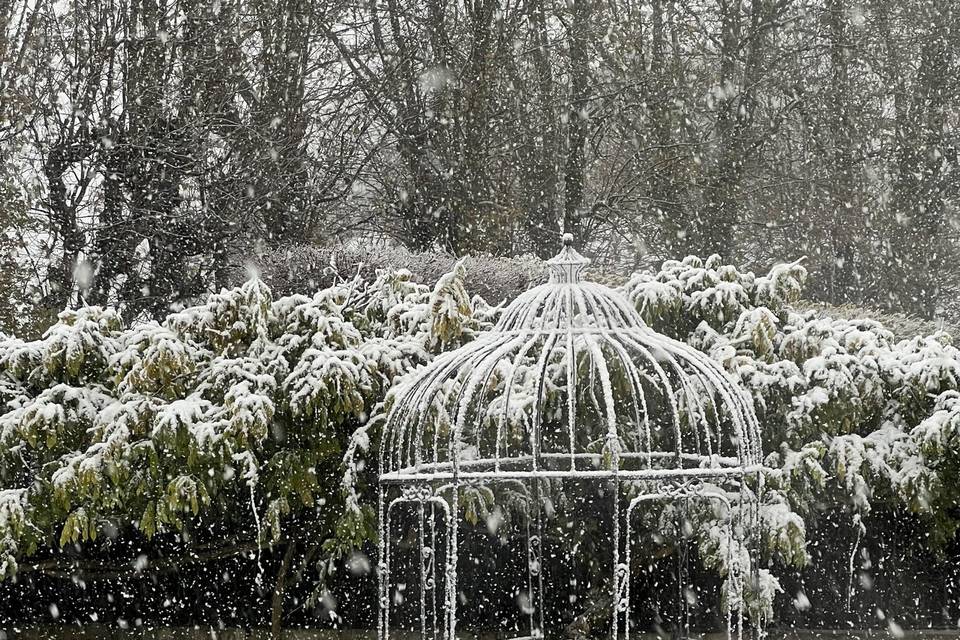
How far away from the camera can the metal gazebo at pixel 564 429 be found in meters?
4.40

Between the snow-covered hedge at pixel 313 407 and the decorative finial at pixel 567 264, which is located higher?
the decorative finial at pixel 567 264

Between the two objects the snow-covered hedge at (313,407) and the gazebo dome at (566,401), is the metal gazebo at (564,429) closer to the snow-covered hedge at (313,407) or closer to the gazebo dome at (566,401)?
the gazebo dome at (566,401)

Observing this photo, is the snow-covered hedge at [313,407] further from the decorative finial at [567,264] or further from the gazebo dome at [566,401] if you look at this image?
the decorative finial at [567,264]

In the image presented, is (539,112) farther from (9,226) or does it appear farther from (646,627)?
(646,627)

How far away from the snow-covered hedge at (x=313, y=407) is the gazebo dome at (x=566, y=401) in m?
0.25

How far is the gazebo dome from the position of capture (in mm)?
4375

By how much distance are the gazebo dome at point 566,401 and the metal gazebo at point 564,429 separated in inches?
0.4

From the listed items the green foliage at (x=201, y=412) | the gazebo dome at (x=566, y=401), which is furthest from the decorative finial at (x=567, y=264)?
the green foliage at (x=201, y=412)

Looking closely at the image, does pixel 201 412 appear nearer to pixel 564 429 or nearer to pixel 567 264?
pixel 564 429

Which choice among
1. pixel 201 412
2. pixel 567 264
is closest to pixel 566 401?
pixel 567 264

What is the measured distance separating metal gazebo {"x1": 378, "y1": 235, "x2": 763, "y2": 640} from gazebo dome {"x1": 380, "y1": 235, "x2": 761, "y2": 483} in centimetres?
1

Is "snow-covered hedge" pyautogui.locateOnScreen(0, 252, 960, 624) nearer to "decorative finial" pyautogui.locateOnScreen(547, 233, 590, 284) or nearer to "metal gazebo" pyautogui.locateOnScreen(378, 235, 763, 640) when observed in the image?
"metal gazebo" pyautogui.locateOnScreen(378, 235, 763, 640)

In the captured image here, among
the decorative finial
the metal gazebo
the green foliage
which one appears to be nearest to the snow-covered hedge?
the green foliage

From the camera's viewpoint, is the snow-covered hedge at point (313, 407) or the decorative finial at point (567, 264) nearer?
the decorative finial at point (567, 264)
